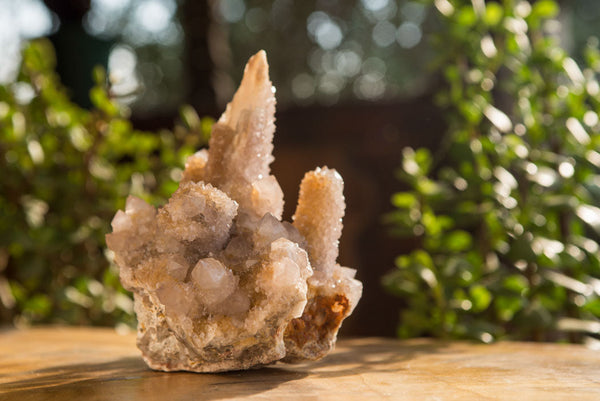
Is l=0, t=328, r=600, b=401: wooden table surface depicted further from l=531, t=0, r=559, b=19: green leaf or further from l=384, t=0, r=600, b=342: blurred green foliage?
l=531, t=0, r=559, b=19: green leaf

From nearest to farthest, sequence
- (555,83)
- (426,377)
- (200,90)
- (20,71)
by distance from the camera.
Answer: (426,377)
(555,83)
(20,71)
(200,90)

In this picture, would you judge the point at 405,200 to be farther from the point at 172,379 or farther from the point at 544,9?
the point at 172,379

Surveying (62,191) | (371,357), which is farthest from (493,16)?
(62,191)

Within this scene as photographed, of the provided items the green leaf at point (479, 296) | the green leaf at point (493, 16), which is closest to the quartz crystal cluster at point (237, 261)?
the green leaf at point (479, 296)

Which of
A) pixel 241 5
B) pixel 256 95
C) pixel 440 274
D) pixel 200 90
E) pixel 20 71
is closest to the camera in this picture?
pixel 256 95

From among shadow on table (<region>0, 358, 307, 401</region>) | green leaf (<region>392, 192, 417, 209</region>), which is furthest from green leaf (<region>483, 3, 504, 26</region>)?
shadow on table (<region>0, 358, 307, 401</region>)

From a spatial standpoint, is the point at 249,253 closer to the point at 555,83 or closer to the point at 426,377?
the point at 426,377

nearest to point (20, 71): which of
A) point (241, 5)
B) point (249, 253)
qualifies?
point (249, 253)
